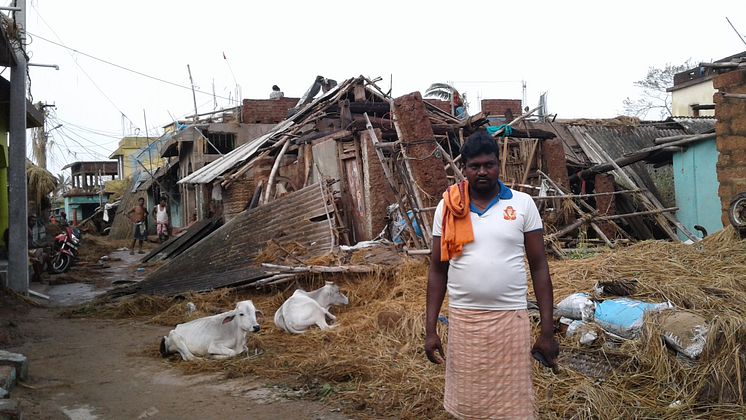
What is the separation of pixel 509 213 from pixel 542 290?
37 cm

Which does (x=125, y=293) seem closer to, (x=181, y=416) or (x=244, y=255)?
(x=244, y=255)

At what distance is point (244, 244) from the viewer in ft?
32.0

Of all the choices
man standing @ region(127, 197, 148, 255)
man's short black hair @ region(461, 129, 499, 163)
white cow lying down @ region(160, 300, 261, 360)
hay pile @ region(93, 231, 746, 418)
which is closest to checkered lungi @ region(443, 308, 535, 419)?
man's short black hair @ region(461, 129, 499, 163)

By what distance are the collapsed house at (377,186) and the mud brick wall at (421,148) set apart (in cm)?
1

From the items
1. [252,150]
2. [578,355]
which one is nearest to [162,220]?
[252,150]

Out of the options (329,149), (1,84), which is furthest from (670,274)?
(1,84)

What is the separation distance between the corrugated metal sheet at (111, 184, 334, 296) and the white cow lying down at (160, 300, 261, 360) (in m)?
2.63

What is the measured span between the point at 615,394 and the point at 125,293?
7605mm

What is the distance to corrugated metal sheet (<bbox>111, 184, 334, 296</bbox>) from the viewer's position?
29.3 feet

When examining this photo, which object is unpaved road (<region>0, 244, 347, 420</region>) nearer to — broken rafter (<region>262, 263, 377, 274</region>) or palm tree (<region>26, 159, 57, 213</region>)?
broken rafter (<region>262, 263, 377, 274</region>)

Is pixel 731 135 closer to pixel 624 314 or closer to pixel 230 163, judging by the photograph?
pixel 624 314

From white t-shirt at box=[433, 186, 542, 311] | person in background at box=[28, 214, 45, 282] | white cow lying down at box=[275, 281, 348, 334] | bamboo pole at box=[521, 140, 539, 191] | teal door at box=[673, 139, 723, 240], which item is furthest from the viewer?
person in background at box=[28, 214, 45, 282]

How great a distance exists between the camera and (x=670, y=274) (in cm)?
518

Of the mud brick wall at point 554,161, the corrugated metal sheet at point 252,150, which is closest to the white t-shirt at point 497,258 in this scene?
the mud brick wall at point 554,161
